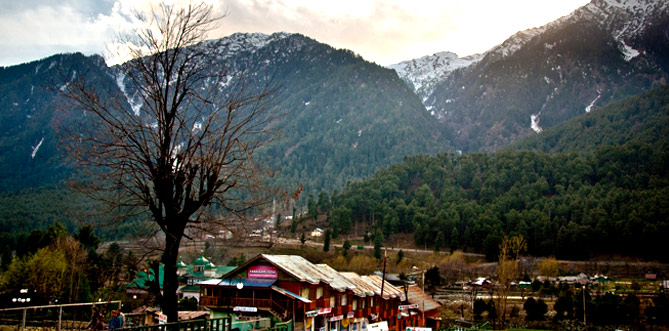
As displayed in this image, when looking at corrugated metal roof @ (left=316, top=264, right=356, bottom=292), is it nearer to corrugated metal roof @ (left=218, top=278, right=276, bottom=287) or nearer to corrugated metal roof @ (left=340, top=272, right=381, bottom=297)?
corrugated metal roof @ (left=340, top=272, right=381, bottom=297)

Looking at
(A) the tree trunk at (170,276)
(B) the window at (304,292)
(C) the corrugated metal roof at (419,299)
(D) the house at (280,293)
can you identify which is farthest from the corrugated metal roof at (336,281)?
(A) the tree trunk at (170,276)

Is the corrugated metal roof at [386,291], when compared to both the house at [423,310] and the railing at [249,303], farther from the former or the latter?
the railing at [249,303]

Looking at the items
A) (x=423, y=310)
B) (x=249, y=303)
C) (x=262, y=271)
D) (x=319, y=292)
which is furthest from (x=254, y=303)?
(x=423, y=310)

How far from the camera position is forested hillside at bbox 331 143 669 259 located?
332 ft

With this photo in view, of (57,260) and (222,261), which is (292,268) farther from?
(222,261)

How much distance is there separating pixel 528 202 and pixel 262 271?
110270mm

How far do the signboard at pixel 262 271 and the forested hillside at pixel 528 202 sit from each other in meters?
78.2

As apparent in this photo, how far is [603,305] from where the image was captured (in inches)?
1780

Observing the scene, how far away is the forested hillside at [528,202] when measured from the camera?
332 ft

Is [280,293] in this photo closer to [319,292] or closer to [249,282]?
[249,282]

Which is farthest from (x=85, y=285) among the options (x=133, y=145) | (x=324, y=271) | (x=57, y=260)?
(x=133, y=145)

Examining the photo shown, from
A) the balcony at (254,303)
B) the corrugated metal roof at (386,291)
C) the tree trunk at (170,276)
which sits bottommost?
the corrugated metal roof at (386,291)

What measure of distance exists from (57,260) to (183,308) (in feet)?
39.6

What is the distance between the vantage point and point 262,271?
99.8ft
